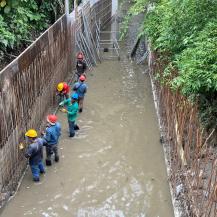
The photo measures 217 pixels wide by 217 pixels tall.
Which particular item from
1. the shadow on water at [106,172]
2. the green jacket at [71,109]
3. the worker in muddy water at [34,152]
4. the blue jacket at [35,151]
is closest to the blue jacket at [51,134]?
the worker in muddy water at [34,152]

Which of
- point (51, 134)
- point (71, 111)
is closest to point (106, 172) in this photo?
point (51, 134)

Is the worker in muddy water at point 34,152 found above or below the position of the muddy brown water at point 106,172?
above

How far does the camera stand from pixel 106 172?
8.27m

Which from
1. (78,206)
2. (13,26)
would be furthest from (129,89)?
(78,206)

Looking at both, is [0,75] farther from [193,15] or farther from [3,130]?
[193,15]

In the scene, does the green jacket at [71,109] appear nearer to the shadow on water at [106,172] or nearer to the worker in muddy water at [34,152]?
the shadow on water at [106,172]

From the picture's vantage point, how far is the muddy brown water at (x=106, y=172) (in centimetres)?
718

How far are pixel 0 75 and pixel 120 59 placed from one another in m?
10.5

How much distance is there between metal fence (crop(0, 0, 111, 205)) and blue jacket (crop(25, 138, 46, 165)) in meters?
0.30

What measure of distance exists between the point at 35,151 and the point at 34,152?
0.09ft

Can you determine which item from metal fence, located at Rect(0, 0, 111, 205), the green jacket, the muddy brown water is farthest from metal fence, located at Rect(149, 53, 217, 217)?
metal fence, located at Rect(0, 0, 111, 205)

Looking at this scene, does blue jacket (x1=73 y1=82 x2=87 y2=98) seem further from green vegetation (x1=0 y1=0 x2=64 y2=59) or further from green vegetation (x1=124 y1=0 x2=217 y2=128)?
green vegetation (x1=124 y1=0 x2=217 y2=128)

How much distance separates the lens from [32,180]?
788cm

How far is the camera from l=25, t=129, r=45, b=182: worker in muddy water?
7.32 meters
